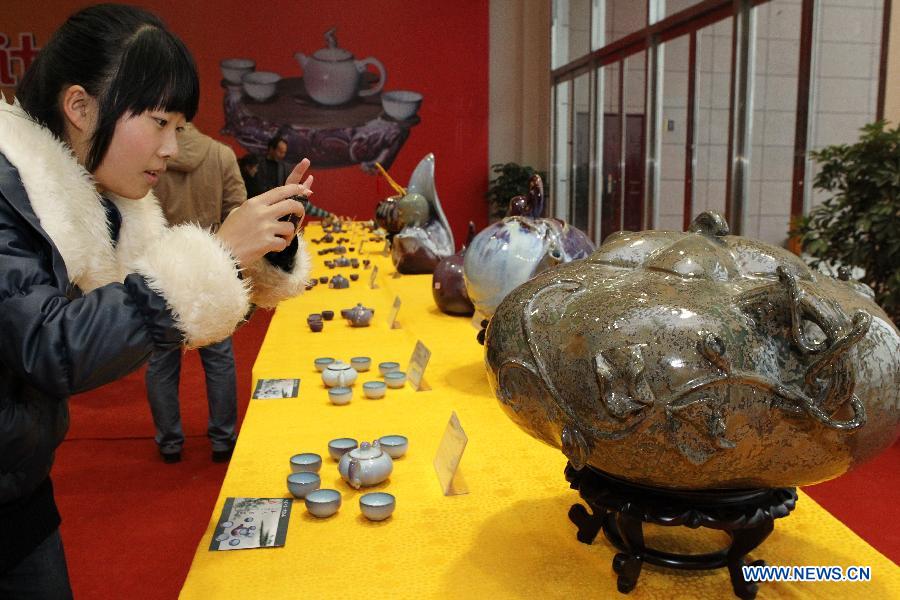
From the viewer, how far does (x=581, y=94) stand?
9.07 m

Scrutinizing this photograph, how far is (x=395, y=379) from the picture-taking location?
1.81 meters

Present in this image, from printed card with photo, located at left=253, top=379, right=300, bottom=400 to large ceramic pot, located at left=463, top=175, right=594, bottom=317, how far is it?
1.62 feet

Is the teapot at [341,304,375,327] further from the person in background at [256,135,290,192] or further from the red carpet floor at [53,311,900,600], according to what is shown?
the person in background at [256,135,290,192]

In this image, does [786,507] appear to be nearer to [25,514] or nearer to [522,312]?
[522,312]

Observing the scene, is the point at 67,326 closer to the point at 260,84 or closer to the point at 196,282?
the point at 196,282

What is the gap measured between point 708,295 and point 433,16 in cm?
919

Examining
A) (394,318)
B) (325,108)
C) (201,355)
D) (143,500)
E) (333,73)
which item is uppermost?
(333,73)

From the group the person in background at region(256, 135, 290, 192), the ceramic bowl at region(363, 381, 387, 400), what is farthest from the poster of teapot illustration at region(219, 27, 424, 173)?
the ceramic bowl at region(363, 381, 387, 400)

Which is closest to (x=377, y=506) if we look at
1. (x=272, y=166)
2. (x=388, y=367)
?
(x=388, y=367)

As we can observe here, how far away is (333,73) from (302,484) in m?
8.75

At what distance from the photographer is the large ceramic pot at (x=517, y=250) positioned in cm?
180

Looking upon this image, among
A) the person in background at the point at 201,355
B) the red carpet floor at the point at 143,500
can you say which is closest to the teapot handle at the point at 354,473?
the red carpet floor at the point at 143,500

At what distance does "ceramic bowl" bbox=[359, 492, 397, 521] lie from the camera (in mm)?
1146

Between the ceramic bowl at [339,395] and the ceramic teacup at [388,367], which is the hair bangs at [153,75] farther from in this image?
the ceramic teacup at [388,367]
